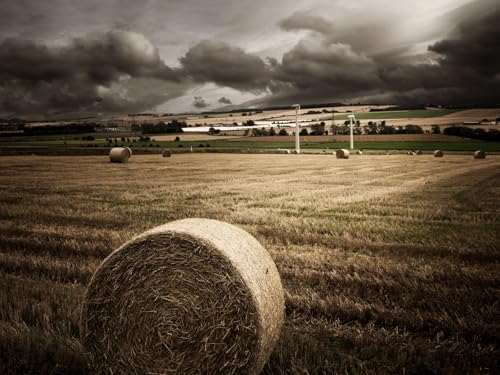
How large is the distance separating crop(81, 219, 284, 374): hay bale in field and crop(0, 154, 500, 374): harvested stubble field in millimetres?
468

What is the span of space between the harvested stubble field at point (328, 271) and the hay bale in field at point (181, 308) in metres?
0.47

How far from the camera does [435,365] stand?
3834 mm

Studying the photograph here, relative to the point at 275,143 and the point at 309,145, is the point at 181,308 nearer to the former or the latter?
the point at 309,145

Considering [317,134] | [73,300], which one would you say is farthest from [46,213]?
[317,134]

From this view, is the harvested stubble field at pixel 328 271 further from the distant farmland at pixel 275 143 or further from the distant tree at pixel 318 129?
the distant tree at pixel 318 129

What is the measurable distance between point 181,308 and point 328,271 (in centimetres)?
325

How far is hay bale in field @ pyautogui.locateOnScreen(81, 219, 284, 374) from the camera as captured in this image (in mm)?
3600

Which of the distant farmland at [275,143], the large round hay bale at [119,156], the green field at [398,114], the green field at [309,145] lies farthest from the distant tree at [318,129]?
the large round hay bale at [119,156]

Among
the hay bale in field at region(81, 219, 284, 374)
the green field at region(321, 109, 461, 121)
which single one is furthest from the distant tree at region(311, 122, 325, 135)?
the hay bale in field at region(81, 219, 284, 374)

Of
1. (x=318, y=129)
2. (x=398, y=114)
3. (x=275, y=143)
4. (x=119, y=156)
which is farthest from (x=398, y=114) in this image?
(x=119, y=156)

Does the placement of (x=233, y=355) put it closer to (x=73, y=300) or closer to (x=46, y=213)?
(x=73, y=300)

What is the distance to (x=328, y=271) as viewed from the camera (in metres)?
6.41

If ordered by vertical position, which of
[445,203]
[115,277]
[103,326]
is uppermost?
[115,277]

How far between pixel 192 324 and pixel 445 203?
1074 centimetres
